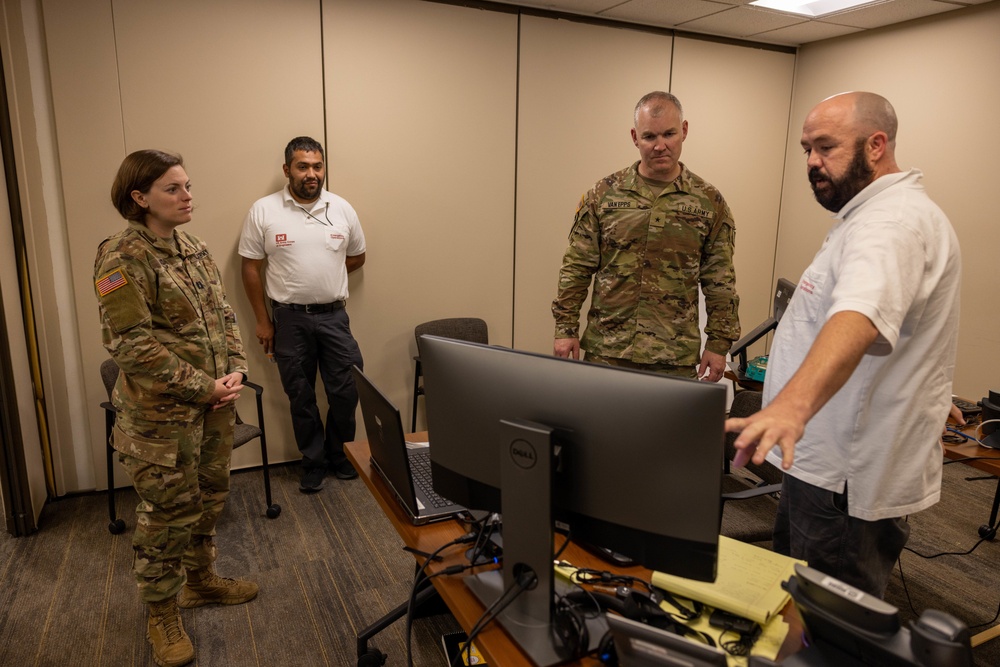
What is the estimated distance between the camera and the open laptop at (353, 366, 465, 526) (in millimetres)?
1562

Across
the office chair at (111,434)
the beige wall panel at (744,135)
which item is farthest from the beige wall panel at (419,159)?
the beige wall panel at (744,135)

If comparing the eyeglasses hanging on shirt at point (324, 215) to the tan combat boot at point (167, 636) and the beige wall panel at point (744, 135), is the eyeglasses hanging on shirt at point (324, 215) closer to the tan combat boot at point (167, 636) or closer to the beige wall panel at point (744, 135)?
the tan combat boot at point (167, 636)

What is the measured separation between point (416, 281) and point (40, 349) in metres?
1.93

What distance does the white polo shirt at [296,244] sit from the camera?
3.40m

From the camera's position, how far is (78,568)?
2.78m

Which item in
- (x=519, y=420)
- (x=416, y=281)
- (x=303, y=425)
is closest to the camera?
(x=519, y=420)

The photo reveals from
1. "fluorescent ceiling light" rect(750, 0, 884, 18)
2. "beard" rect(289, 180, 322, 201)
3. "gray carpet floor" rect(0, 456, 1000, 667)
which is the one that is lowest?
"gray carpet floor" rect(0, 456, 1000, 667)

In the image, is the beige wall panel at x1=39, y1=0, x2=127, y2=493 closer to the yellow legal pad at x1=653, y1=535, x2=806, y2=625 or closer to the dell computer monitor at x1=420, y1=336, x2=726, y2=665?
the dell computer monitor at x1=420, y1=336, x2=726, y2=665

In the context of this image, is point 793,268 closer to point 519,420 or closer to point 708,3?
point 708,3

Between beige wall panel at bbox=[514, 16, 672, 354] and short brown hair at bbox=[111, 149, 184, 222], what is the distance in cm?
242

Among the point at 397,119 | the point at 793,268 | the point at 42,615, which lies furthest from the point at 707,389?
the point at 793,268

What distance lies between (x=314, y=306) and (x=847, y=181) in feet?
8.77

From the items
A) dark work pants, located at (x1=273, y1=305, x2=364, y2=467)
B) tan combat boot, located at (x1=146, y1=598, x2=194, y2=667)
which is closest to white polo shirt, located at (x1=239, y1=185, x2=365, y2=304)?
dark work pants, located at (x1=273, y1=305, x2=364, y2=467)

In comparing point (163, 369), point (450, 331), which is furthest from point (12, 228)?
point (450, 331)
